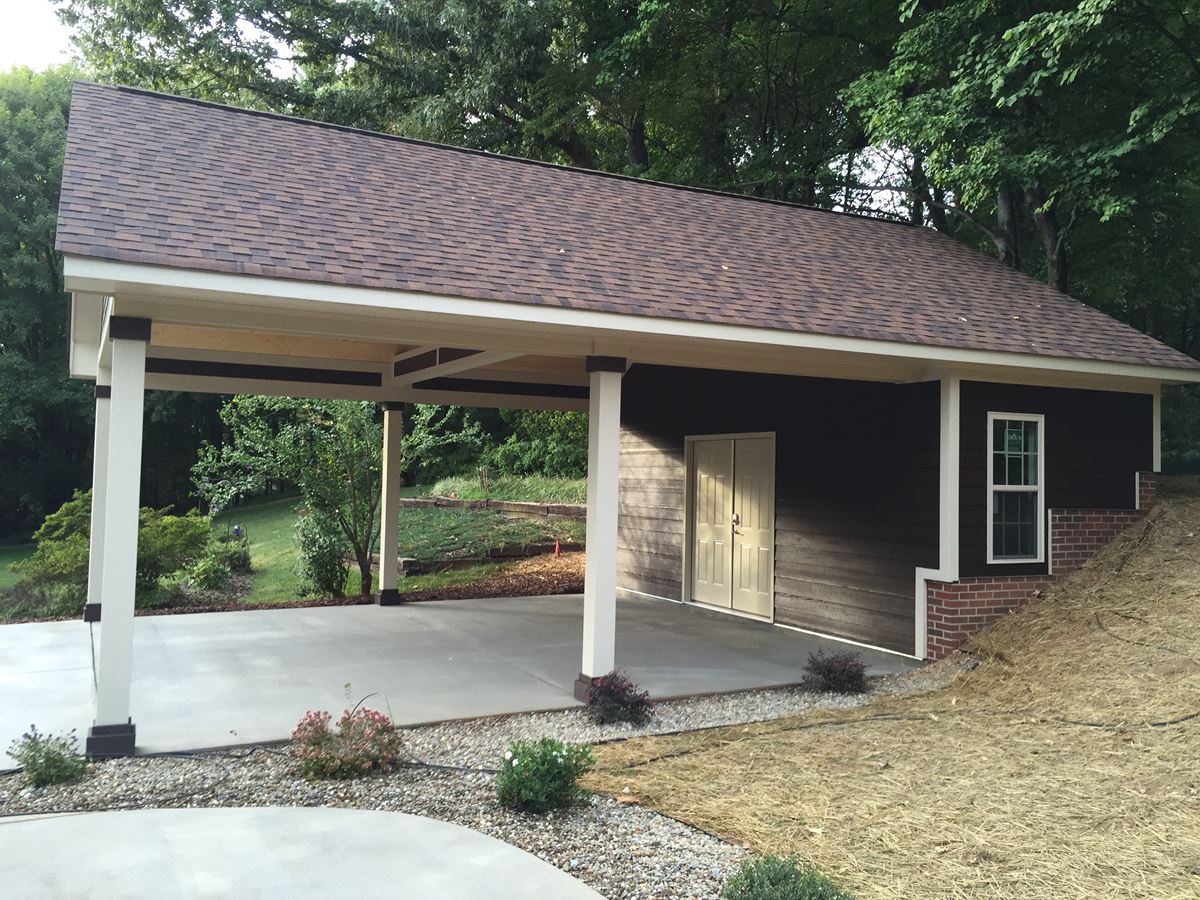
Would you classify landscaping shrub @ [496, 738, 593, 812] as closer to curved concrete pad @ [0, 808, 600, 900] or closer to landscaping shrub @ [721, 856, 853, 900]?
curved concrete pad @ [0, 808, 600, 900]

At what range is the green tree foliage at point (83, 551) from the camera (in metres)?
11.6

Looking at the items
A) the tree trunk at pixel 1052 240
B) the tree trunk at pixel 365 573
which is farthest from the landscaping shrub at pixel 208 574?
the tree trunk at pixel 1052 240

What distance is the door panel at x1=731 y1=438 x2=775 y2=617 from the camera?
10.8m

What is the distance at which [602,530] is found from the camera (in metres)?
6.82

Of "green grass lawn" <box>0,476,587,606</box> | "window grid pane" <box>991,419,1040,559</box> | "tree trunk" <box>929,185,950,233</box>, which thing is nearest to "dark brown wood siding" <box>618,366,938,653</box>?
"window grid pane" <box>991,419,1040,559</box>

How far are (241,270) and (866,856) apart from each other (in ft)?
14.8

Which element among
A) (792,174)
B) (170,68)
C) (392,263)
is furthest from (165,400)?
(392,263)

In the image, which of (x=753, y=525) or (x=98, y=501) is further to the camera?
(x=753, y=525)

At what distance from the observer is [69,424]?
27844 millimetres

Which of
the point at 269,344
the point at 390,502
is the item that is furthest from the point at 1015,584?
the point at 269,344

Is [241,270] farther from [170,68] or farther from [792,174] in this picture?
[170,68]

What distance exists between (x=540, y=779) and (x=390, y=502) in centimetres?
751

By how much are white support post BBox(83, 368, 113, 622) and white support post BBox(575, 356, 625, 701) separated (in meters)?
5.34

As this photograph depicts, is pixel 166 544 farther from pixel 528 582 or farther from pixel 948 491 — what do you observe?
pixel 948 491
